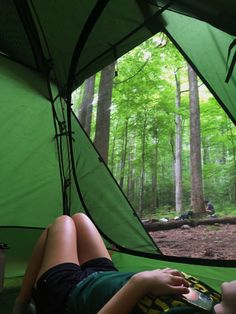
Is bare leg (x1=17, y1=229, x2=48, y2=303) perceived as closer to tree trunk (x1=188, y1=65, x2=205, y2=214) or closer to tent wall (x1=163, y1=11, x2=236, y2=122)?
tree trunk (x1=188, y1=65, x2=205, y2=214)

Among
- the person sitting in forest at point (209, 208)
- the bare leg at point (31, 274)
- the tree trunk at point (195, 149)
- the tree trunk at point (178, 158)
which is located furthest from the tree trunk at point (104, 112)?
the bare leg at point (31, 274)

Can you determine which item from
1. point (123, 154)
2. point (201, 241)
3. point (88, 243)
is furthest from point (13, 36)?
point (201, 241)

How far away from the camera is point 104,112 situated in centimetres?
243

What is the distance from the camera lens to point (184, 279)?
3.43ft

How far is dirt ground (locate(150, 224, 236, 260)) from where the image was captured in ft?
5.52

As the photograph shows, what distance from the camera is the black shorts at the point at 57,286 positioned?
1.26 meters

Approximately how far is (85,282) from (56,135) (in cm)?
145

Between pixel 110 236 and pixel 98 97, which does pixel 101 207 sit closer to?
pixel 110 236

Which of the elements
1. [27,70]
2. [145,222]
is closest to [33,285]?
[145,222]

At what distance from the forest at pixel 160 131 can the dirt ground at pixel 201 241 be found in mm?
105

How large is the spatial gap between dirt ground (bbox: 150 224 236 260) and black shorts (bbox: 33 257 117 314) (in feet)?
1.98

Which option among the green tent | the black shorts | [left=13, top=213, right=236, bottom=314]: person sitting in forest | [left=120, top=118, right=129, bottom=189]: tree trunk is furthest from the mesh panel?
the black shorts

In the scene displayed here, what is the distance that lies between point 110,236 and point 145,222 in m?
0.37

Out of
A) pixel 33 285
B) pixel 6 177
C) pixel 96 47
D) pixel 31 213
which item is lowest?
pixel 33 285
